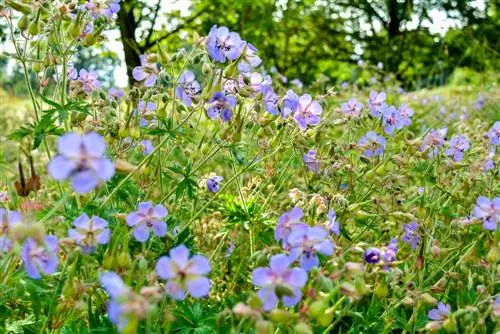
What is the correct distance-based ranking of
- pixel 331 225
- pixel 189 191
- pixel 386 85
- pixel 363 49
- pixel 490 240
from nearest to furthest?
pixel 331 225, pixel 490 240, pixel 189 191, pixel 386 85, pixel 363 49

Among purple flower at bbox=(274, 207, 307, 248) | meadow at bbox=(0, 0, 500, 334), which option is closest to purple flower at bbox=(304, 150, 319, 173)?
meadow at bbox=(0, 0, 500, 334)

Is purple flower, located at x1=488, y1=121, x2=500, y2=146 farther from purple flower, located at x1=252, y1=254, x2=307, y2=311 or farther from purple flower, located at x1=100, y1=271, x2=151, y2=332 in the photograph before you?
purple flower, located at x1=100, y1=271, x2=151, y2=332

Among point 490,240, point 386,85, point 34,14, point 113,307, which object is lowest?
point 113,307

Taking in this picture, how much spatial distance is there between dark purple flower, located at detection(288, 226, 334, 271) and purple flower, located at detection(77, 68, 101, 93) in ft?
3.25

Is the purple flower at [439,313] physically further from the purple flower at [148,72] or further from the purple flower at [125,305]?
the purple flower at [148,72]

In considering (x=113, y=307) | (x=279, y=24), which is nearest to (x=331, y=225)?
(x=113, y=307)

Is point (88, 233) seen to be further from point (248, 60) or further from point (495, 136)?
point (495, 136)

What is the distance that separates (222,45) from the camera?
1662mm

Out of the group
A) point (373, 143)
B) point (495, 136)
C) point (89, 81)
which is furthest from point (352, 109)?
point (89, 81)

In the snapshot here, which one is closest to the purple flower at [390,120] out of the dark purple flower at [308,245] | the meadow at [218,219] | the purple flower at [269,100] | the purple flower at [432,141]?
the meadow at [218,219]

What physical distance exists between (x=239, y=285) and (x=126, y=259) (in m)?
1.07

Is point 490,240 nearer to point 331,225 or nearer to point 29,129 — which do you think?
point 331,225

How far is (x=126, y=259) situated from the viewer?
1295 millimetres

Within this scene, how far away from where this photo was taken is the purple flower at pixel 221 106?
1.58 m
